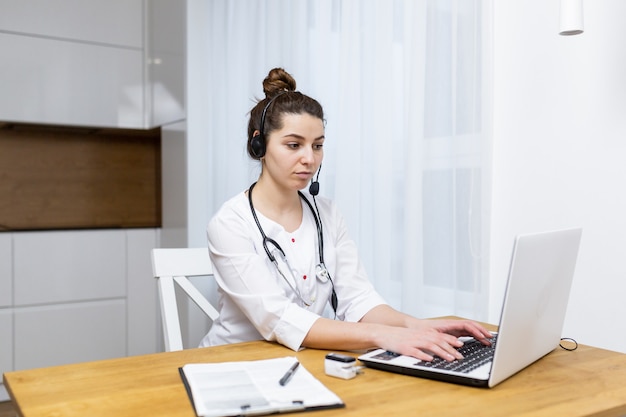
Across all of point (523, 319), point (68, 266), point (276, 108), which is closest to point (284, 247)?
point (276, 108)

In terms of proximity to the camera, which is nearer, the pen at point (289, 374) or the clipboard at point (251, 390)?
the clipboard at point (251, 390)

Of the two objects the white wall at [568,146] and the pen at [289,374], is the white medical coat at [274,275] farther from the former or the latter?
the white wall at [568,146]

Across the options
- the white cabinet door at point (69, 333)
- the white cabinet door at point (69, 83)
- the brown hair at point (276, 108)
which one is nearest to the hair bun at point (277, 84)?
the brown hair at point (276, 108)

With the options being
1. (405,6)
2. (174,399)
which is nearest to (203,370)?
(174,399)

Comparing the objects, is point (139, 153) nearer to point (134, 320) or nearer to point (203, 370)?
point (134, 320)

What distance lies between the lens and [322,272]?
1736 millimetres

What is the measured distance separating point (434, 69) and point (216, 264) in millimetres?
930

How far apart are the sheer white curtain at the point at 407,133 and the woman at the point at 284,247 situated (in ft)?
1.06

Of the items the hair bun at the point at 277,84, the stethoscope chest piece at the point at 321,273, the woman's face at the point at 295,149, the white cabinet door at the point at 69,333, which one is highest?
the hair bun at the point at 277,84

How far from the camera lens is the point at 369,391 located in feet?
3.58

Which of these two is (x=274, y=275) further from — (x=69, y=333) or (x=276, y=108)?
(x=69, y=333)

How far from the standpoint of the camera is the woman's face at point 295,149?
1.69 meters

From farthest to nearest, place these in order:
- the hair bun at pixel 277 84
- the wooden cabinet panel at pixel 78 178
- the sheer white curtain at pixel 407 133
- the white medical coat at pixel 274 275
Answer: the wooden cabinet panel at pixel 78 178 → the sheer white curtain at pixel 407 133 → the hair bun at pixel 277 84 → the white medical coat at pixel 274 275

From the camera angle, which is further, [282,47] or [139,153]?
[139,153]
